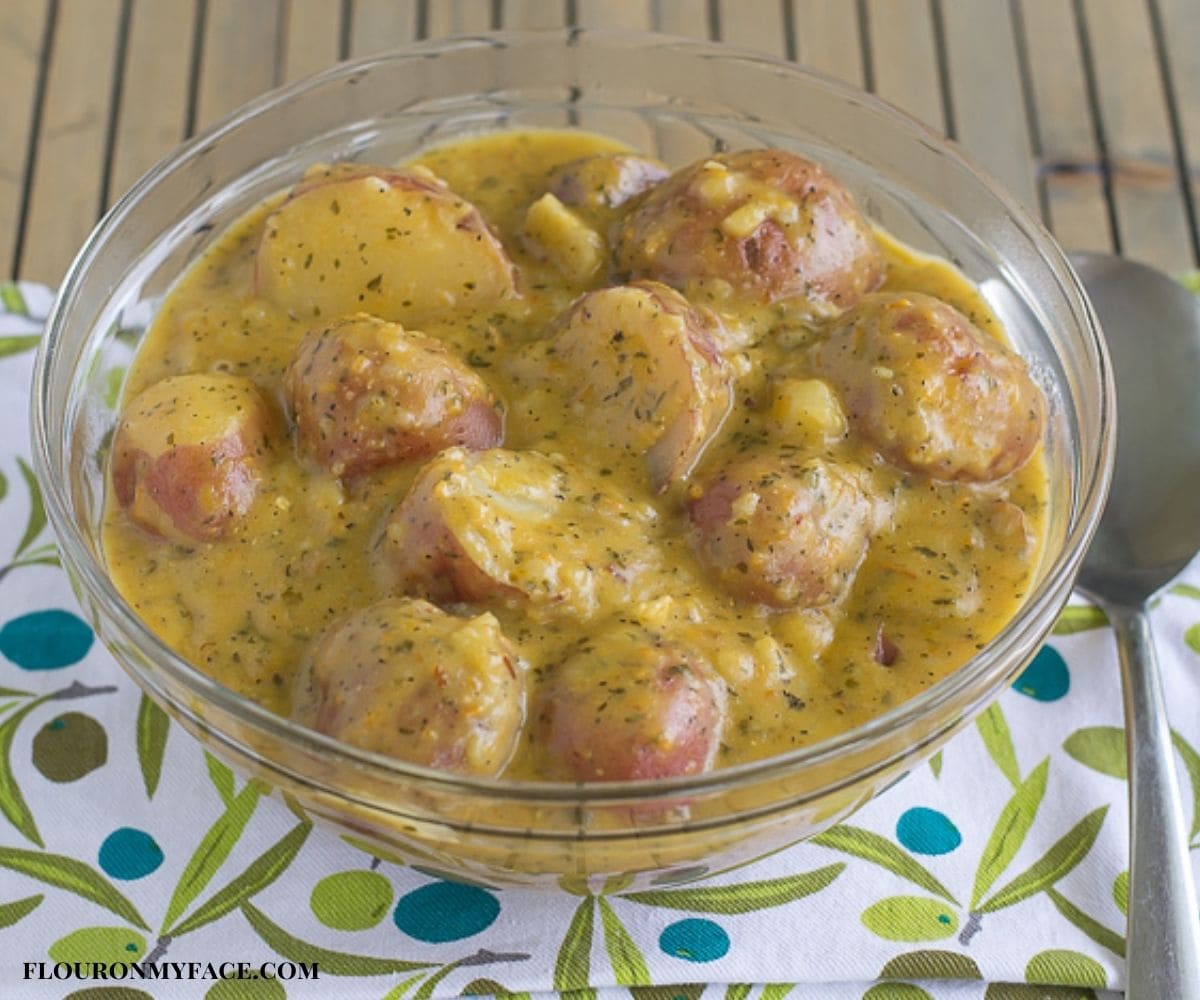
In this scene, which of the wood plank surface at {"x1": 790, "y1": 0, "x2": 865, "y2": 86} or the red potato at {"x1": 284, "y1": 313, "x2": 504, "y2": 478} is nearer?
the red potato at {"x1": 284, "y1": 313, "x2": 504, "y2": 478}

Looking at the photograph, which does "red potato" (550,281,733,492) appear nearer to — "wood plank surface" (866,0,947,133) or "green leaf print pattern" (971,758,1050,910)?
"green leaf print pattern" (971,758,1050,910)

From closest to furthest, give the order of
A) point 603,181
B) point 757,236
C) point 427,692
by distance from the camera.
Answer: point 427,692, point 757,236, point 603,181

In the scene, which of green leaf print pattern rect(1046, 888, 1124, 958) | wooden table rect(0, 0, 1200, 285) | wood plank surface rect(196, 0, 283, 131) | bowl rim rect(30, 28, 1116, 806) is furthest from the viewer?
wood plank surface rect(196, 0, 283, 131)

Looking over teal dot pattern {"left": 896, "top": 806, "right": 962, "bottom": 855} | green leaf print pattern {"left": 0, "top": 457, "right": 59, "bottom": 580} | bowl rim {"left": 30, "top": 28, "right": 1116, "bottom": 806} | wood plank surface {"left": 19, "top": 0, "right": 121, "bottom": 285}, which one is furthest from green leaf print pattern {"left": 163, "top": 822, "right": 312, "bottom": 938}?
wood plank surface {"left": 19, "top": 0, "right": 121, "bottom": 285}

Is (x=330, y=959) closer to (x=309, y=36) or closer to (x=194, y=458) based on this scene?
(x=194, y=458)

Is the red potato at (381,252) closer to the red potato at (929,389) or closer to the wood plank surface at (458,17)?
the red potato at (929,389)

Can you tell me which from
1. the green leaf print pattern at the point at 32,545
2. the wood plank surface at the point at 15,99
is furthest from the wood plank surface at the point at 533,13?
the green leaf print pattern at the point at 32,545

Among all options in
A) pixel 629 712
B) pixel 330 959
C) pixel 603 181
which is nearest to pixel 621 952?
pixel 330 959

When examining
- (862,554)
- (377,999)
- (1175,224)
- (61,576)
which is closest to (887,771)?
(862,554)
